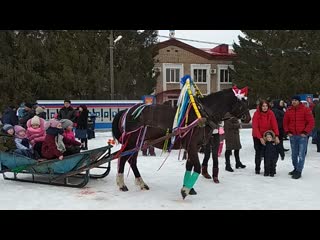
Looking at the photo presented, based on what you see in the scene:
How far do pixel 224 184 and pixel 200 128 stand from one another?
158 cm

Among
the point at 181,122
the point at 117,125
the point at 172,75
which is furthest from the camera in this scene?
the point at 172,75

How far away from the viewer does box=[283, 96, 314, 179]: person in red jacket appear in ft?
25.6

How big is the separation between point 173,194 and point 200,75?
32877 millimetres

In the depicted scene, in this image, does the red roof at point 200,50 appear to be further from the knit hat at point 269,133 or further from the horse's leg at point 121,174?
the horse's leg at point 121,174

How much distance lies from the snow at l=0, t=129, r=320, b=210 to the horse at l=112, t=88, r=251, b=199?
531mm

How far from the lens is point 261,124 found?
324 inches

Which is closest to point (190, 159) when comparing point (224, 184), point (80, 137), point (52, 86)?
point (224, 184)

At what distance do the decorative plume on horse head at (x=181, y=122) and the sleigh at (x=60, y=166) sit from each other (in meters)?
0.51

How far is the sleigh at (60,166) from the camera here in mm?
6738

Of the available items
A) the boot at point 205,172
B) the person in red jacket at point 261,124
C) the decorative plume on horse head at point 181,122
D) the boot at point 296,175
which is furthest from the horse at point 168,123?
the boot at point 296,175

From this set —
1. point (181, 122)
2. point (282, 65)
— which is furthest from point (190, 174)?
point (282, 65)

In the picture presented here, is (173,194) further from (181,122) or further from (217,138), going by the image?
(217,138)

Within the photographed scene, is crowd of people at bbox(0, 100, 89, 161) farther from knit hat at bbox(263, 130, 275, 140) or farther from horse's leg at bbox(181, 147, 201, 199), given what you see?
knit hat at bbox(263, 130, 275, 140)

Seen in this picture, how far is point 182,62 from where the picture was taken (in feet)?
122
